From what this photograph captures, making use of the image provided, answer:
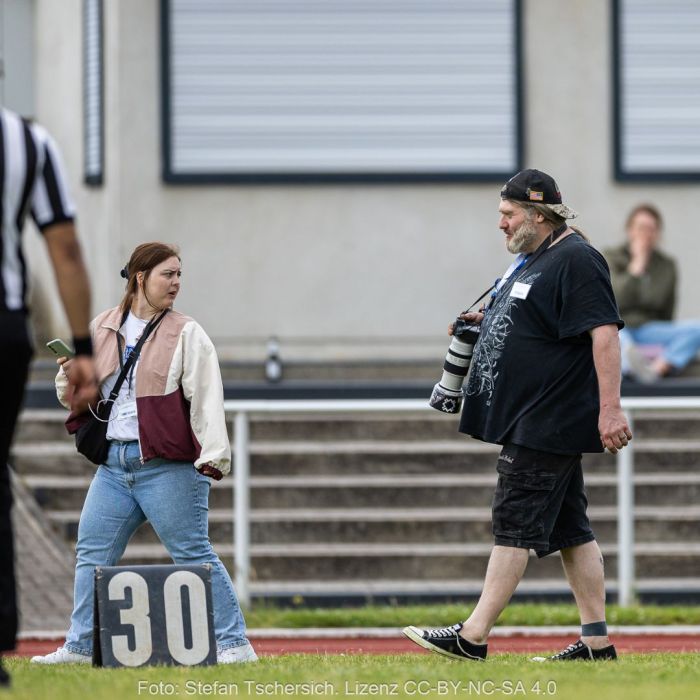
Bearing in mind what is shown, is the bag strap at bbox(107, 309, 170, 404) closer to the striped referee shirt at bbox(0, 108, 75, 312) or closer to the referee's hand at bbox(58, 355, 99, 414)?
the referee's hand at bbox(58, 355, 99, 414)

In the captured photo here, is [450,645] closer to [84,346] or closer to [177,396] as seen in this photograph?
[177,396]

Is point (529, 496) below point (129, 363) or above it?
below

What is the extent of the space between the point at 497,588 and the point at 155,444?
4.94 feet

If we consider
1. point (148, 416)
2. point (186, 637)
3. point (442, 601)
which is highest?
point (148, 416)

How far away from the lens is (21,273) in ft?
19.7

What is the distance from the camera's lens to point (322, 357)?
14031 millimetres

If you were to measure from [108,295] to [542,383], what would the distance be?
23.6 feet

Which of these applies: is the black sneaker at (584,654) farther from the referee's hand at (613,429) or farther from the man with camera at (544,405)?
the referee's hand at (613,429)

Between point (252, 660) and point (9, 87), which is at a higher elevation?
point (9, 87)

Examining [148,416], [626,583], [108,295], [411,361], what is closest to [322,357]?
[411,361]

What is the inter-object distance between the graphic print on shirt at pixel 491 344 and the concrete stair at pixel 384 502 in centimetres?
365

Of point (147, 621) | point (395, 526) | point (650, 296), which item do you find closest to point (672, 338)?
point (650, 296)

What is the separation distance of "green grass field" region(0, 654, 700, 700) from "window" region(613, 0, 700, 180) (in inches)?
299

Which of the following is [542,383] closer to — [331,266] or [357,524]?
[357,524]
